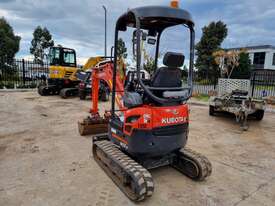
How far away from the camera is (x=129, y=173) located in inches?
105

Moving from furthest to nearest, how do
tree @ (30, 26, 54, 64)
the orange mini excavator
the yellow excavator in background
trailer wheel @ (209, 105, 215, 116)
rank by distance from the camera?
1. tree @ (30, 26, 54, 64)
2. the yellow excavator in background
3. trailer wheel @ (209, 105, 215, 116)
4. the orange mini excavator

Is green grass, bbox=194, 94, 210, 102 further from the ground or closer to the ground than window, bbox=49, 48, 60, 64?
closer to the ground

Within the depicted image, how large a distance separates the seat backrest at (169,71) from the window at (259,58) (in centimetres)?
3620

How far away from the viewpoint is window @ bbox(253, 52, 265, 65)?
3328cm

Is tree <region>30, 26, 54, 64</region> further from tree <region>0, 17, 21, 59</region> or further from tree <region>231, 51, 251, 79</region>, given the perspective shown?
tree <region>231, 51, 251, 79</region>

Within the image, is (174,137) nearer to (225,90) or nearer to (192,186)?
(192,186)

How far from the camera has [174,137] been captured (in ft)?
9.99

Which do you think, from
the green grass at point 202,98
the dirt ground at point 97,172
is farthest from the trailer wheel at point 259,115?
the green grass at point 202,98

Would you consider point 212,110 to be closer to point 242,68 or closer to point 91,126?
point 91,126

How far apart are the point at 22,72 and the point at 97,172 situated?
1566cm

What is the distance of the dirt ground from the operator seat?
1439 millimetres

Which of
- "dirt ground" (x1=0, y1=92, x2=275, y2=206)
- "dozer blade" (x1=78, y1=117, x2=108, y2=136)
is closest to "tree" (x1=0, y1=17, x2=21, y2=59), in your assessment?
"dirt ground" (x1=0, y1=92, x2=275, y2=206)

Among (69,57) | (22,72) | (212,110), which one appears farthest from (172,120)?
(22,72)

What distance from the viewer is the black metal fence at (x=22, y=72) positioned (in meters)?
16.1
